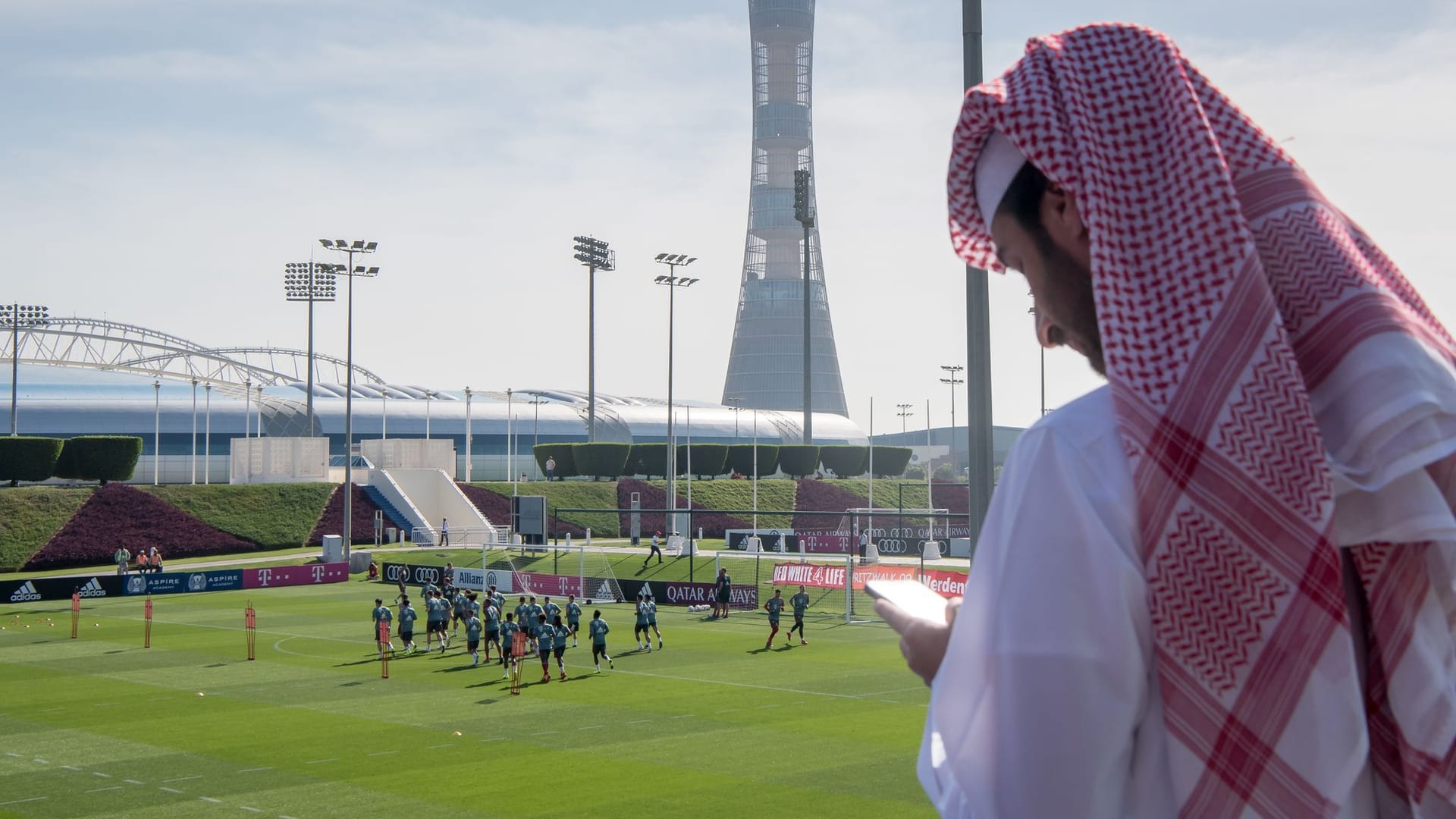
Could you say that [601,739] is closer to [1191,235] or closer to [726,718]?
[726,718]

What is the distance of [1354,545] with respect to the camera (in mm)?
1493

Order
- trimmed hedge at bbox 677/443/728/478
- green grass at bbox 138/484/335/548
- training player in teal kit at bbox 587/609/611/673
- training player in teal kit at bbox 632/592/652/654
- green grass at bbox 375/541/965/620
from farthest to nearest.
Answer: trimmed hedge at bbox 677/443/728/478, green grass at bbox 138/484/335/548, green grass at bbox 375/541/965/620, training player in teal kit at bbox 632/592/652/654, training player in teal kit at bbox 587/609/611/673

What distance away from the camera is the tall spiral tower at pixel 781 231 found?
6132 inches

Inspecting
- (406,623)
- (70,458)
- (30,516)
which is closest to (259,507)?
(70,458)

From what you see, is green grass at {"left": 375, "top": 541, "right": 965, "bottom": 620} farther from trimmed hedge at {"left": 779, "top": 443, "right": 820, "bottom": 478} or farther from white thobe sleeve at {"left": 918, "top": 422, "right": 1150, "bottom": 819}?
white thobe sleeve at {"left": 918, "top": 422, "right": 1150, "bottom": 819}

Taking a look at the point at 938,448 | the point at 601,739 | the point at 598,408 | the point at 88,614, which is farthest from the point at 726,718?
the point at 938,448

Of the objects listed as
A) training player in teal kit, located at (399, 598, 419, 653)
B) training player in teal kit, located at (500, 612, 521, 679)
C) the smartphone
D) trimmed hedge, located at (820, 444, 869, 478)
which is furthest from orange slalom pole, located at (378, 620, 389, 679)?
trimmed hedge, located at (820, 444, 869, 478)

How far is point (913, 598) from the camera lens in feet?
6.04

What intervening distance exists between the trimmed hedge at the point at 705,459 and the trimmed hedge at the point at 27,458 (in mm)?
38603

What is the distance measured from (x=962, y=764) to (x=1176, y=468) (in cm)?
40

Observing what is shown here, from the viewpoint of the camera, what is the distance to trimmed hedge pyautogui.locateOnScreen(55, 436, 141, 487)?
63.7 m

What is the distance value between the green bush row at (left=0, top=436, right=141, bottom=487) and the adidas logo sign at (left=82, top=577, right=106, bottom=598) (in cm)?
1746

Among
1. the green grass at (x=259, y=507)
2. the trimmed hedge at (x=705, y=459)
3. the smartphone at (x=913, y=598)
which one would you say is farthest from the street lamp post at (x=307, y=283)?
the smartphone at (x=913, y=598)

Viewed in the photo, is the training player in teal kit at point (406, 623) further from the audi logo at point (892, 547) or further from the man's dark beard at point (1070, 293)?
the audi logo at point (892, 547)
